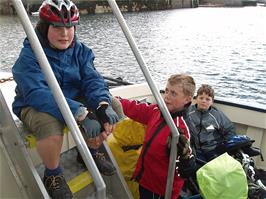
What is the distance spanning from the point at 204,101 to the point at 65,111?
2392mm

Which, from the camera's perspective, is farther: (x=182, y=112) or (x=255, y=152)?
(x=255, y=152)

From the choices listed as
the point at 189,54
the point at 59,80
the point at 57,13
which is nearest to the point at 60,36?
the point at 57,13

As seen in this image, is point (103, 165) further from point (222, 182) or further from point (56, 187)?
point (222, 182)

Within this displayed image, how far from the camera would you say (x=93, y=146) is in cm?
252

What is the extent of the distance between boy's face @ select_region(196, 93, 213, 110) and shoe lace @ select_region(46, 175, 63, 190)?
6.50ft

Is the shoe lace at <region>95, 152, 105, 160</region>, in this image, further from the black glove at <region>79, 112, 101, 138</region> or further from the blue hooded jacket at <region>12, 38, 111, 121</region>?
the black glove at <region>79, 112, 101, 138</region>

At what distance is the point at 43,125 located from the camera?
2002mm

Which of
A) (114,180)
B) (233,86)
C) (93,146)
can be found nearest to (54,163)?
(93,146)

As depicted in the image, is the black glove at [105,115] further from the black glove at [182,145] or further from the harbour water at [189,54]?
the harbour water at [189,54]

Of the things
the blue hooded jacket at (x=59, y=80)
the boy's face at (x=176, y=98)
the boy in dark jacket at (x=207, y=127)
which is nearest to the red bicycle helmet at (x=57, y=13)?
the blue hooded jacket at (x=59, y=80)

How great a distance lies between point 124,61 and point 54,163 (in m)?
22.8

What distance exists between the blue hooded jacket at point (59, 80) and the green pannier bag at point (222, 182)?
3.05 feet

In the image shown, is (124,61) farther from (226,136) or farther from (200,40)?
(226,136)

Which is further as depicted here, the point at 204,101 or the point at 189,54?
the point at 189,54
